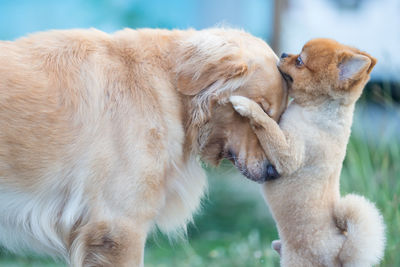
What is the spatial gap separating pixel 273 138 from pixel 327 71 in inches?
18.6

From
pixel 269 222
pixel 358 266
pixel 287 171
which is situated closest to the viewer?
pixel 358 266

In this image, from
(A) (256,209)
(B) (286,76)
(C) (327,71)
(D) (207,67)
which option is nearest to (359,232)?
(C) (327,71)

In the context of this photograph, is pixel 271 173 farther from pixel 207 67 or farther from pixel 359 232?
pixel 207 67

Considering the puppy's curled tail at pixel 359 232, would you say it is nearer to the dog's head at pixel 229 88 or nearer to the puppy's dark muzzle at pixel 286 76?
the dog's head at pixel 229 88

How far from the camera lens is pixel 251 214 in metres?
6.36

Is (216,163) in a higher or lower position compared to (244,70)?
lower

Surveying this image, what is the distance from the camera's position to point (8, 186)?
10.1 feet

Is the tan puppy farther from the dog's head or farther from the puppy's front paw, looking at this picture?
the dog's head

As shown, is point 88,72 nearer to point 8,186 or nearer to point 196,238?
point 8,186

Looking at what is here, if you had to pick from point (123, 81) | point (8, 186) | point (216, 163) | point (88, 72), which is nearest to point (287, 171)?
point (216, 163)

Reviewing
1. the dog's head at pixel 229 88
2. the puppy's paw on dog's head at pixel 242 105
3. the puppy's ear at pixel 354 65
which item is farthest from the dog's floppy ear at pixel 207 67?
the puppy's ear at pixel 354 65

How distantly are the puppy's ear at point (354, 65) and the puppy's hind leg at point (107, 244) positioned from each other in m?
1.41

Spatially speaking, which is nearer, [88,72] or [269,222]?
[88,72]

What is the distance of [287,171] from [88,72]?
4.11 feet
